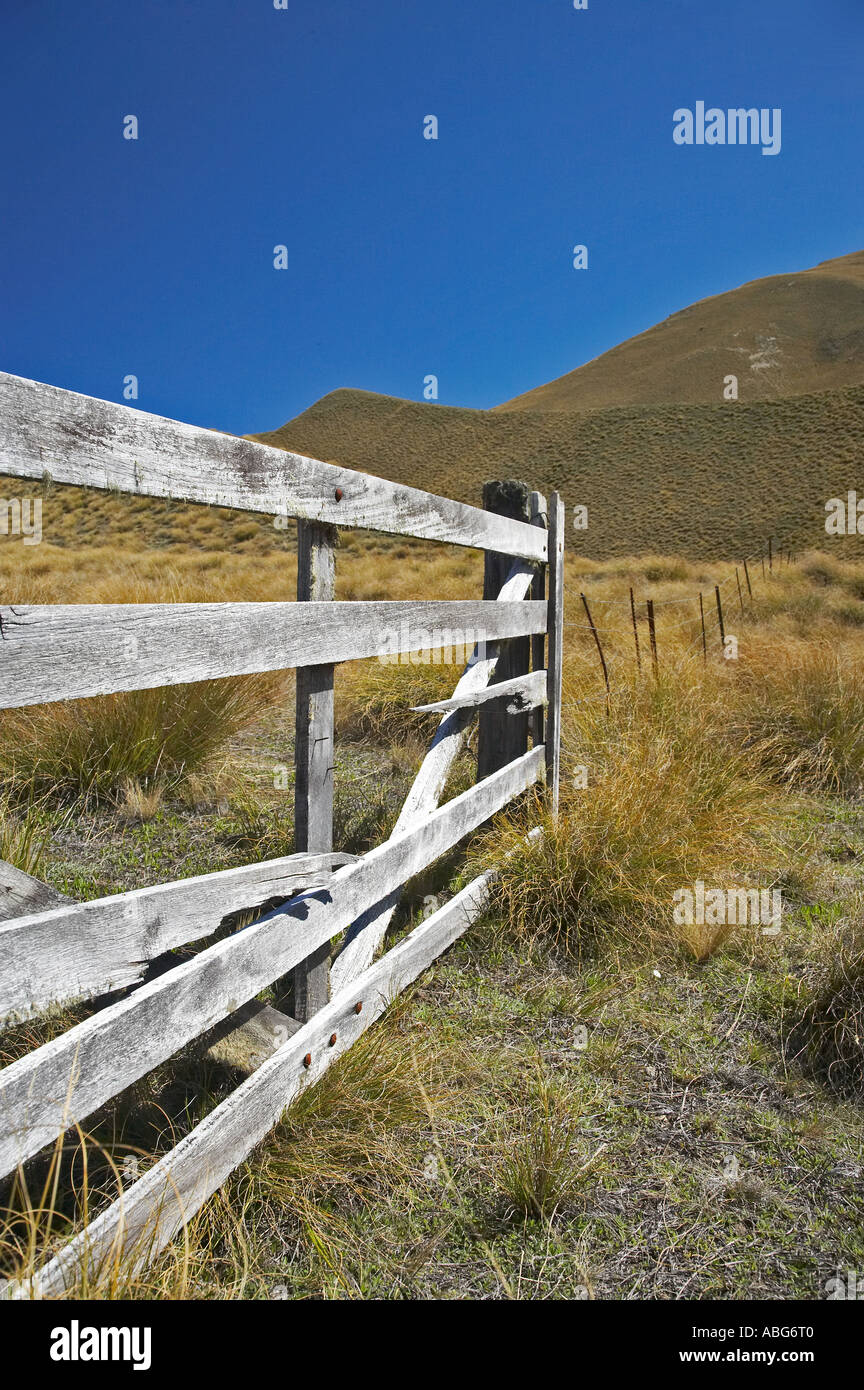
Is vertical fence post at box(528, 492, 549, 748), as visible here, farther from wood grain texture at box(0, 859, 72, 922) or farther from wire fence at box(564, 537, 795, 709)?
wood grain texture at box(0, 859, 72, 922)

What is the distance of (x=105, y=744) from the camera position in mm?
4262

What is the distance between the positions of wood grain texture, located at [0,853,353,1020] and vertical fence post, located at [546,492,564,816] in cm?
251

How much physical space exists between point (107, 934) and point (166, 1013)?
230 mm

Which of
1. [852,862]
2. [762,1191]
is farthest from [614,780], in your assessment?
[762,1191]

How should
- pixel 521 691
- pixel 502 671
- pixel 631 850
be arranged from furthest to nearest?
pixel 502 671 < pixel 521 691 < pixel 631 850

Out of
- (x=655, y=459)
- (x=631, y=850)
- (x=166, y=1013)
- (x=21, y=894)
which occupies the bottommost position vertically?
(x=631, y=850)

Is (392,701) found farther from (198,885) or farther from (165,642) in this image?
(165,642)

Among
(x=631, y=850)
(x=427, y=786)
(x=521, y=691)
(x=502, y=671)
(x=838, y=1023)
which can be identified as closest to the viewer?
(x=838, y=1023)

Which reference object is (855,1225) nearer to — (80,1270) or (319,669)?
(80,1270)

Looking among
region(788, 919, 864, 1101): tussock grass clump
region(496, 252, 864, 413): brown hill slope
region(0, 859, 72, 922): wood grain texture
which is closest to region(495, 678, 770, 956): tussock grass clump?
region(788, 919, 864, 1101): tussock grass clump

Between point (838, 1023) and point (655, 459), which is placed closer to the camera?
point (838, 1023)

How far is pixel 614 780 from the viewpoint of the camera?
153 inches

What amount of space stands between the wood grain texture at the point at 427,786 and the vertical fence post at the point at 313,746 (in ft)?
0.39

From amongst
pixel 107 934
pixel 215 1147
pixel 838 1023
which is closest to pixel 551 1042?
pixel 838 1023
